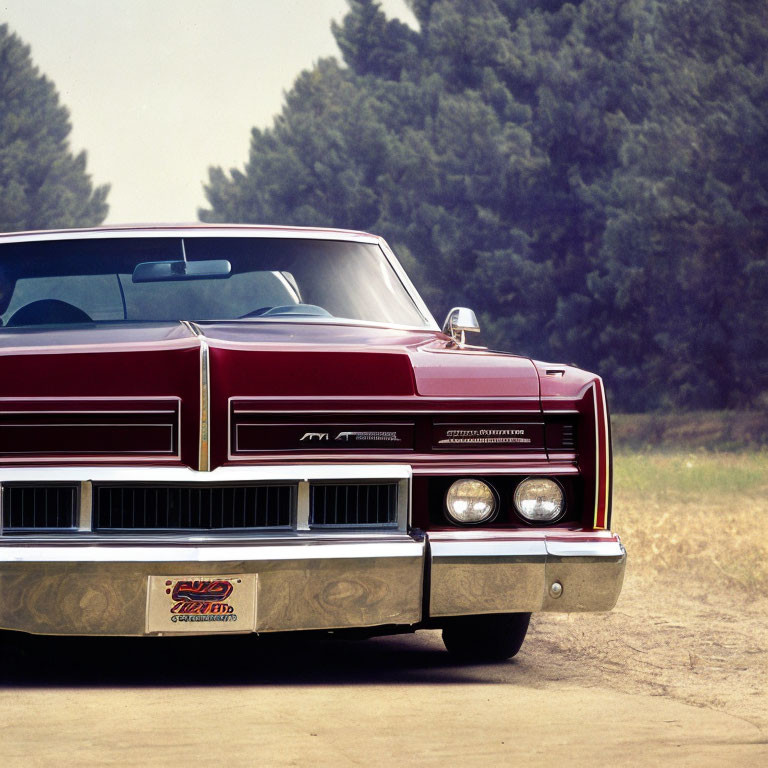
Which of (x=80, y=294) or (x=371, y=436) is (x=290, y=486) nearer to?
(x=371, y=436)

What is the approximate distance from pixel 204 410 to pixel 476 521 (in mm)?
1009

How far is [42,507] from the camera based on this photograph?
16.8ft

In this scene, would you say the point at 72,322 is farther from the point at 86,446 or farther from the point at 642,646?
the point at 642,646

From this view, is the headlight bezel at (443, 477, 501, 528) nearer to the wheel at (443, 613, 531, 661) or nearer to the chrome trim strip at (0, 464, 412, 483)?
the chrome trim strip at (0, 464, 412, 483)

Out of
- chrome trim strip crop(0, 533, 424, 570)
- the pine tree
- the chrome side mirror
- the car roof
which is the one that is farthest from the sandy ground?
the pine tree

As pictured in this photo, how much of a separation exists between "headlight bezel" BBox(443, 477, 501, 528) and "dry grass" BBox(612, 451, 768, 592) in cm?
379

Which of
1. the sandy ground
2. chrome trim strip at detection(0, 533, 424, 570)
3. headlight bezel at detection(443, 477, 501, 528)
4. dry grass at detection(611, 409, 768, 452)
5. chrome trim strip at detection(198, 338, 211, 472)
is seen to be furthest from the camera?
dry grass at detection(611, 409, 768, 452)

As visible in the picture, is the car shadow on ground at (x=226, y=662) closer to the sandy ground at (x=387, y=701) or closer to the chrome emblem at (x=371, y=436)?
the sandy ground at (x=387, y=701)

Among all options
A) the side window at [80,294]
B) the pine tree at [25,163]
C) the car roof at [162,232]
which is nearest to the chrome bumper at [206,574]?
the side window at [80,294]

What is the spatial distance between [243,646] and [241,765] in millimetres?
2227

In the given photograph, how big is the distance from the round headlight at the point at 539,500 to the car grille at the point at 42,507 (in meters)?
1.50

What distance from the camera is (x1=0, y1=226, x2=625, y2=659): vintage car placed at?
5.05 m

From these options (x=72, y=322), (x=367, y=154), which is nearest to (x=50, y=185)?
(x=367, y=154)

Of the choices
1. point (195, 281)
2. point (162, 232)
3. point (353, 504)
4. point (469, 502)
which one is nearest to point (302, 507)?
point (353, 504)
